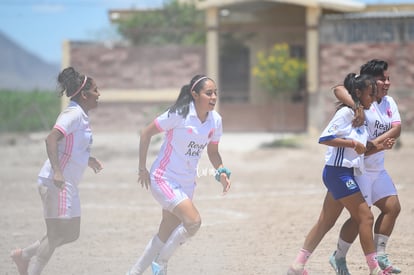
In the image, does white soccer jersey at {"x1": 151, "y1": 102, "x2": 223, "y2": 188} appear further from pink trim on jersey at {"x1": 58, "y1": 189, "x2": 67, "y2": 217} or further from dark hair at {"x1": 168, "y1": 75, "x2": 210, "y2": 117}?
pink trim on jersey at {"x1": 58, "y1": 189, "x2": 67, "y2": 217}

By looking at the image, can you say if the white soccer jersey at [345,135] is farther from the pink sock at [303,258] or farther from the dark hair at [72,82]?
the dark hair at [72,82]

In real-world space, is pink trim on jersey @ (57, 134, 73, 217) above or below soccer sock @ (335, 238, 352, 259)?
above

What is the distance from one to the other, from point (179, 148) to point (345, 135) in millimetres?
1385

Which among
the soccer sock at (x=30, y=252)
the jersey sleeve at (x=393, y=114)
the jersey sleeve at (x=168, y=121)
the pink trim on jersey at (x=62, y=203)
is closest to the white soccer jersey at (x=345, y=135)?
the jersey sleeve at (x=393, y=114)

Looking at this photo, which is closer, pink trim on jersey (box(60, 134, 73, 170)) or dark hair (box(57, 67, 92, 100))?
pink trim on jersey (box(60, 134, 73, 170))

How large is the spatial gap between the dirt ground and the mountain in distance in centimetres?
4151

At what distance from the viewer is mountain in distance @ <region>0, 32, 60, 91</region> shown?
63.9 metres

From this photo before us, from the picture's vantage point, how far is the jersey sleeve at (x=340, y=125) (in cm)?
707

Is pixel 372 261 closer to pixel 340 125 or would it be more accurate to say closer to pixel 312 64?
pixel 340 125

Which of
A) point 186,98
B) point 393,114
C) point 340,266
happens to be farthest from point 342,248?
point 186,98

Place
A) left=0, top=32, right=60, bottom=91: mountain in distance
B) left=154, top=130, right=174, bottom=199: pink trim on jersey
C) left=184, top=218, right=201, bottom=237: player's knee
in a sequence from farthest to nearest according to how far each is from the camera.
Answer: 1. left=0, top=32, right=60, bottom=91: mountain in distance
2. left=154, top=130, right=174, bottom=199: pink trim on jersey
3. left=184, top=218, right=201, bottom=237: player's knee

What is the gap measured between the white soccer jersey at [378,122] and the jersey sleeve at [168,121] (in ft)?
5.32

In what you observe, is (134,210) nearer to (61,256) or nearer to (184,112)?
(61,256)

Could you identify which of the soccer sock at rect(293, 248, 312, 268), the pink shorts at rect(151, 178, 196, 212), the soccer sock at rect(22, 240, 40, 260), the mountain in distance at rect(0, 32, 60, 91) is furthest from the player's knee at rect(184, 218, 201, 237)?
the mountain in distance at rect(0, 32, 60, 91)
